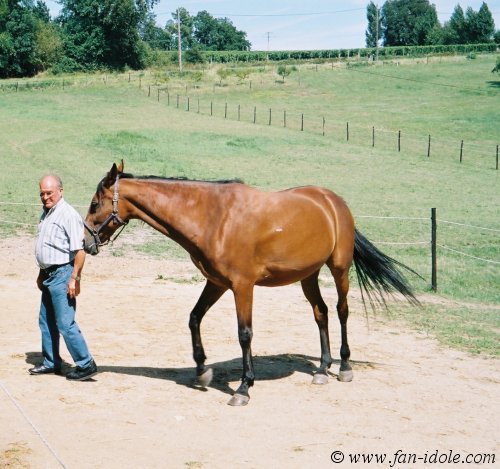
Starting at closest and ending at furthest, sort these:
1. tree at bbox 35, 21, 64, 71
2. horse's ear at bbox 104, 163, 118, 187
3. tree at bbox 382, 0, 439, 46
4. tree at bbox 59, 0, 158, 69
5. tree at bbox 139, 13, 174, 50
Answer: horse's ear at bbox 104, 163, 118, 187, tree at bbox 35, 21, 64, 71, tree at bbox 59, 0, 158, 69, tree at bbox 139, 13, 174, 50, tree at bbox 382, 0, 439, 46

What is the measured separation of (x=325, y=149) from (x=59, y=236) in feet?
104

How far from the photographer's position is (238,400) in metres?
7.15

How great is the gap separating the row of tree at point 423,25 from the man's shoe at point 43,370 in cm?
12036

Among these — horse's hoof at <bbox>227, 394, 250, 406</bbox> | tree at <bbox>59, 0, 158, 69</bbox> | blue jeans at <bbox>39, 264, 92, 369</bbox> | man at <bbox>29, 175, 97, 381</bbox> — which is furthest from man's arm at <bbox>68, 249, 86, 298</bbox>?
tree at <bbox>59, 0, 158, 69</bbox>

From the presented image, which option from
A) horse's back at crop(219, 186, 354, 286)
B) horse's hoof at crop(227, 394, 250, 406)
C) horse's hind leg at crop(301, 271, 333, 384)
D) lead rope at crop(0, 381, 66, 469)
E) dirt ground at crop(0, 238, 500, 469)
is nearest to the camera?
lead rope at crop(0, 381, 66, 469)

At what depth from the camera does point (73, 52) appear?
273 ft

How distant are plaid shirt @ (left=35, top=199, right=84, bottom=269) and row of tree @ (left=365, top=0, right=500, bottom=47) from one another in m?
120

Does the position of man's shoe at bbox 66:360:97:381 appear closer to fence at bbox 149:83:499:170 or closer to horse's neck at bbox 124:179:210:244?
horse's neck at bbox 124:179:210:244

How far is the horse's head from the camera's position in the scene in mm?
7320

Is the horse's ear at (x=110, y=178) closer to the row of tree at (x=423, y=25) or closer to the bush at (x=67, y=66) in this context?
the bush at (x=67, y=66)

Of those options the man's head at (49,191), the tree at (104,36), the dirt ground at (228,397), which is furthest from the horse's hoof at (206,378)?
the tree at (104,36)

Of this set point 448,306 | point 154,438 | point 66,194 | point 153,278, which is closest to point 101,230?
point 154,438

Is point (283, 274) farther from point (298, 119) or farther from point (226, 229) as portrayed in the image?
point (298, 119)

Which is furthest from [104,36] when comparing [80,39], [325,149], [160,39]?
[160,39]
